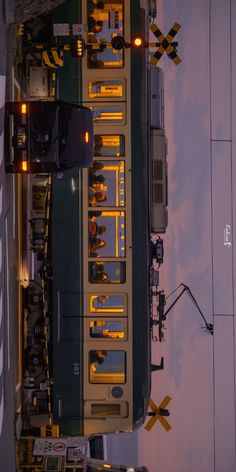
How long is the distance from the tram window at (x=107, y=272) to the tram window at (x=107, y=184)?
24.4 inches

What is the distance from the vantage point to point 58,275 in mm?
6996

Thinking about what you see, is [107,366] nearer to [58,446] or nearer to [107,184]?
[58,446]

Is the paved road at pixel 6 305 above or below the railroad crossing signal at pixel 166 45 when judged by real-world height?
below

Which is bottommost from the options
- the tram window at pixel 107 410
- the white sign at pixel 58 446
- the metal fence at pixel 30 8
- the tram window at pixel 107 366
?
the white sign at pixel 58 446

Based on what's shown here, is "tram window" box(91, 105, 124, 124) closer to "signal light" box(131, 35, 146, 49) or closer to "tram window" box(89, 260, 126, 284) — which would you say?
"signal light" box(131, 35, 146, 49)

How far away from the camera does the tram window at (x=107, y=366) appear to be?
7012mm

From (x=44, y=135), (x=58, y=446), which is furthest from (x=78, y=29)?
(x=58, y=446)

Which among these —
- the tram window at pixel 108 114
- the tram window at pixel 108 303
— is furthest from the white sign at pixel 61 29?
the tram window at pixel 108 303

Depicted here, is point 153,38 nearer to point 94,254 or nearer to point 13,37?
point 13,37

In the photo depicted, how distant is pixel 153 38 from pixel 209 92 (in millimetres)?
1027

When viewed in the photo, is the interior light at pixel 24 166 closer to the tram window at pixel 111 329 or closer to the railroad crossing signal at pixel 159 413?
the tram window at pixel 111 329

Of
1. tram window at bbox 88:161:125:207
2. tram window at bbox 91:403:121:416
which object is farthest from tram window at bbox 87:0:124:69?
tram window at bbox 91:403:121:416

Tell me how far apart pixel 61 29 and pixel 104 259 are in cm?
246

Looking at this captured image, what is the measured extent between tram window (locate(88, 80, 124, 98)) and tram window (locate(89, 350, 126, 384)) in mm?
2673
